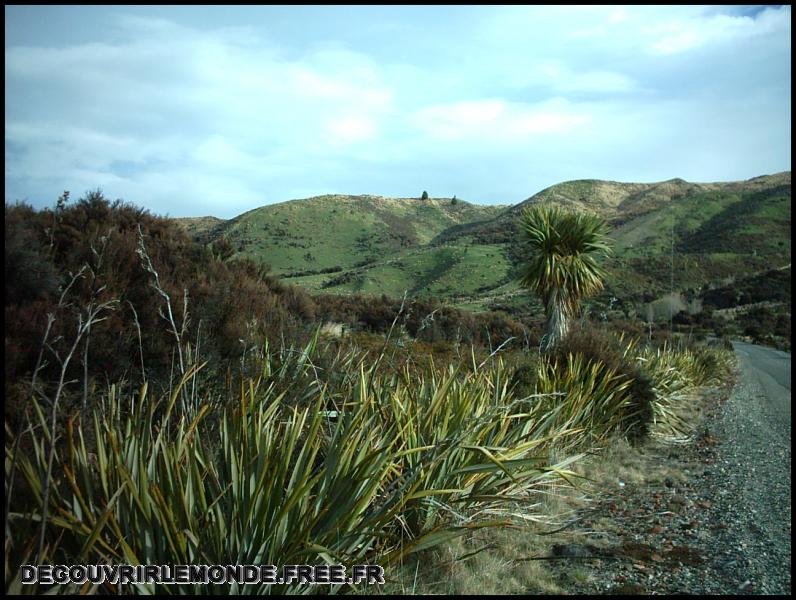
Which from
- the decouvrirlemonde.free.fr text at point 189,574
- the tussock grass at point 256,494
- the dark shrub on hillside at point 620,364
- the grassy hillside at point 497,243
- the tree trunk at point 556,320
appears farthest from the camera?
the grassy hillside at point 497,243

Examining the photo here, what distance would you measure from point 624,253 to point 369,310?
158 ft

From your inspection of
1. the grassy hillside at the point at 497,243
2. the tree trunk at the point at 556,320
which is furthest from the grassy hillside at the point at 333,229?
the tree trunk at the point at 556,320

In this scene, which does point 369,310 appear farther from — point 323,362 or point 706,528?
point 706,528

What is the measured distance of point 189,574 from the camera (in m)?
2.44

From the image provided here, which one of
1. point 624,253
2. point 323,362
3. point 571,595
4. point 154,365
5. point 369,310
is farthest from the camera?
point 624,253

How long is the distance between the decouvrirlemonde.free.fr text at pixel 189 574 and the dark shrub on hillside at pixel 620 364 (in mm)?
6115

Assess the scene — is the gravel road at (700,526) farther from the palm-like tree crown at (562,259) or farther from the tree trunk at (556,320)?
the palm-like tree crown at (562,259)

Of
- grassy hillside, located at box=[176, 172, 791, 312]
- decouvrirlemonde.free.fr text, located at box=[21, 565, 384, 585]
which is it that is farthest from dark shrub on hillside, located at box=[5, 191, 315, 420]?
grassy hillside, located at box=[176, 172, 791, 312]

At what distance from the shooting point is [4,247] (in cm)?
467

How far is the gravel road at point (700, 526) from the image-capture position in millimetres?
3699

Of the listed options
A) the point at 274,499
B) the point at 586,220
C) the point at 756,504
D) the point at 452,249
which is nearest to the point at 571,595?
the point at 274,499

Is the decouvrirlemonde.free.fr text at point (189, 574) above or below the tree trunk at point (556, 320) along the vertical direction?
below

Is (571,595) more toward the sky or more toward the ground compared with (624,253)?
more toward the ground

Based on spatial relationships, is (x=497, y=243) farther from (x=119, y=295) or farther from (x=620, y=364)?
(x=119, y=295)
